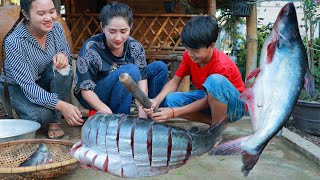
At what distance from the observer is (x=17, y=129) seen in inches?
117

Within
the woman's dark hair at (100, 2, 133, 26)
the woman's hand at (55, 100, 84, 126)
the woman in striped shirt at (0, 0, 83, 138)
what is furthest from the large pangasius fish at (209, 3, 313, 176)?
the woman in striped shirt at (0, 0, 83, 138)

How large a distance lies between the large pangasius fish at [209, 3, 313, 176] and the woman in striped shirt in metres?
1.57

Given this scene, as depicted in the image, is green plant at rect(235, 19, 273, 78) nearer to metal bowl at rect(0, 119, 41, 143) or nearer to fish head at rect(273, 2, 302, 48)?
metal bowl at rect(0, 119, 41, 143)

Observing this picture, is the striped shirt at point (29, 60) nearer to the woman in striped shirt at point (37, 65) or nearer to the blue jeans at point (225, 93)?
the woman in striped shirt at point (37, 65)

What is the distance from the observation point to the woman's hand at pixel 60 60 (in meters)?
3.06

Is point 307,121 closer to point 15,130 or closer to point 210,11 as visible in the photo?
point 210,11

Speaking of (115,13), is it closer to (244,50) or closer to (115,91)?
(115,91)

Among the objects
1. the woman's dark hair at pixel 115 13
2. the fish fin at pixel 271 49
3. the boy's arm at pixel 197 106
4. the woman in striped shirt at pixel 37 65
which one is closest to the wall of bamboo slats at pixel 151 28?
the woman in striped shirt at pixel 37 65

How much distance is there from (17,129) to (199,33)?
1.64m

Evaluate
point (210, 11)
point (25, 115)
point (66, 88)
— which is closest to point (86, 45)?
point (66, 88)

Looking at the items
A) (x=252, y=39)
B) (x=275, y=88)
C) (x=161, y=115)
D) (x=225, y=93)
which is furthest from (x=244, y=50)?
(x=275, y=88)

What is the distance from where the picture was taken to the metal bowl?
272 cm

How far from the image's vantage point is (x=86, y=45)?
2830mm

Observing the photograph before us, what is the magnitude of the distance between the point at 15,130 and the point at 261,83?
6.87ft
